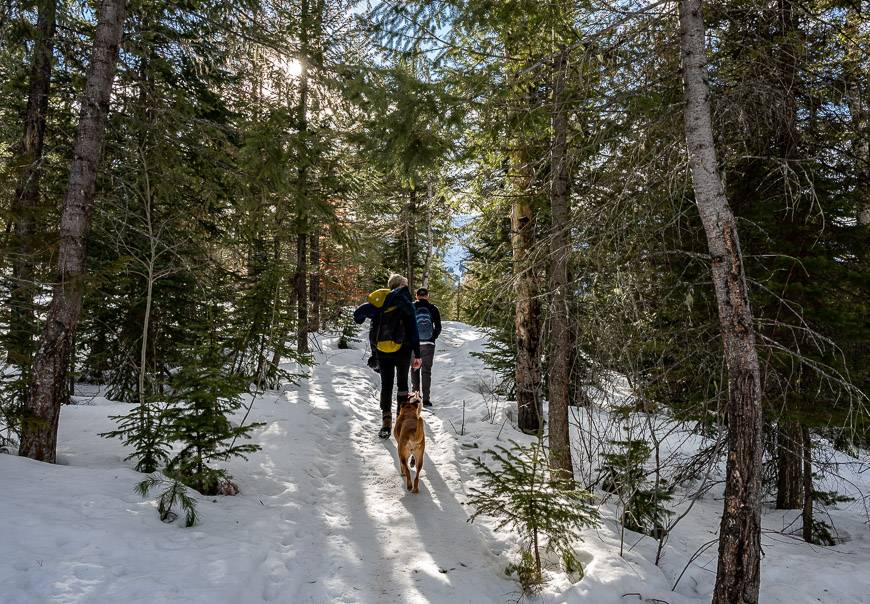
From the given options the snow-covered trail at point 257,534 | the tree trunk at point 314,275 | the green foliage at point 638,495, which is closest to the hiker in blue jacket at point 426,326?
the snow-covered trail at point 257,534

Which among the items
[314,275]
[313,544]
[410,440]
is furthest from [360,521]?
[314,275]

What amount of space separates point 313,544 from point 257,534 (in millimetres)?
537

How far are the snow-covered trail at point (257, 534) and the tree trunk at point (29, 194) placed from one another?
52.0 inches

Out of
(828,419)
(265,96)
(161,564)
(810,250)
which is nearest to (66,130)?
(265,96)

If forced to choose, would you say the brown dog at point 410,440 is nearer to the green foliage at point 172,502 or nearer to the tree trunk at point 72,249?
the green foliage at point 172,502

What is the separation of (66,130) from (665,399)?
35.8 feet

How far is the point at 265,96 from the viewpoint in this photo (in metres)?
7.28

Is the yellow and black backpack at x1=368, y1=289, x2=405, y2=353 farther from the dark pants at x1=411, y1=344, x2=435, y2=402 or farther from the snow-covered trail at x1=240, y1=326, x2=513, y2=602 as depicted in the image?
the dark pants at x1=411, y1=344, x2=435, y2=402

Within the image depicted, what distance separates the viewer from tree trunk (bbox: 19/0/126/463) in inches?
182

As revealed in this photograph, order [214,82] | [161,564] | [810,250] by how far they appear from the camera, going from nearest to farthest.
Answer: [161,564]
[810,250]
[214,82]

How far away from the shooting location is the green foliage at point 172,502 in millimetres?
3961

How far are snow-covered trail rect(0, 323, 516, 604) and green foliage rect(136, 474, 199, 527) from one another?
106mm

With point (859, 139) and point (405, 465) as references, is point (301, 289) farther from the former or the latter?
point (859, 139)

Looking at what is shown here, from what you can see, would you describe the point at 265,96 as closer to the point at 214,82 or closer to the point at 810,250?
the point at 214,82
